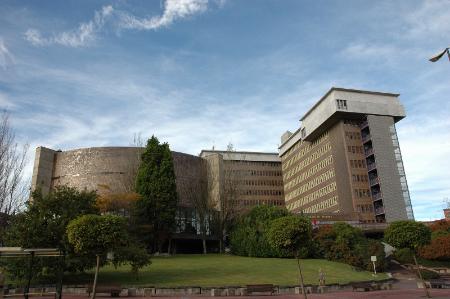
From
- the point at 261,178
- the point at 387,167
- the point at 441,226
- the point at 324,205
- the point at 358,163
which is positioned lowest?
the point at 441,226

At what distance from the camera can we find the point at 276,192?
12138 centimetres

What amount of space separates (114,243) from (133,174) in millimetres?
40691

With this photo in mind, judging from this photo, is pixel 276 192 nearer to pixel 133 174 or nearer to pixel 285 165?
pixel 285 165

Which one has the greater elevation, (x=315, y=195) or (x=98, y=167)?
(x=98, y=167)

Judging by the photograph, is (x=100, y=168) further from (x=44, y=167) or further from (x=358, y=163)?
(x=358, y=163)

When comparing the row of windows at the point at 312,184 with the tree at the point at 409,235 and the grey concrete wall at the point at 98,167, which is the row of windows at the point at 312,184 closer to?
the grey concrete wall at the point at 98,167

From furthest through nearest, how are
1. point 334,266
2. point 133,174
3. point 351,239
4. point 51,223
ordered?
point 133,174 → point 351,239 → point 334,266 → point 51,223

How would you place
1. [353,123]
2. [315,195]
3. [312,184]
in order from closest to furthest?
[353,123]
[315,195]
[312,184]

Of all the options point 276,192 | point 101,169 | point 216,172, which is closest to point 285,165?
point 276,192

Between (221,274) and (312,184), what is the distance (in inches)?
2785

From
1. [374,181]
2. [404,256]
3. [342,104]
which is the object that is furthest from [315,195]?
[404,256]

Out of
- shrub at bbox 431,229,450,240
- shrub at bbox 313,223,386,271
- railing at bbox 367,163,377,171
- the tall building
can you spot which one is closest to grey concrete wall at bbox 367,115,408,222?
the tall building

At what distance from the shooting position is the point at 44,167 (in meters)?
73.6

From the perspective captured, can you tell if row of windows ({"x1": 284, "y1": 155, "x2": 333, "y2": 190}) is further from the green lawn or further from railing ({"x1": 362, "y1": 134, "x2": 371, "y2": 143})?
the green lawn
